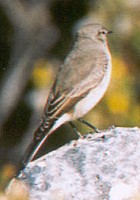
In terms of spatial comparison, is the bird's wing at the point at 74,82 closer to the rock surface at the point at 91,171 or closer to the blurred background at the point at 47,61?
the blurred background at the point at 47,61

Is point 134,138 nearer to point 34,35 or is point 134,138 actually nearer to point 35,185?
point 35,185

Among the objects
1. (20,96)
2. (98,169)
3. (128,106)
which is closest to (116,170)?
(98,169)

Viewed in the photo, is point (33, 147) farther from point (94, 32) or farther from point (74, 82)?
point (94, 32)

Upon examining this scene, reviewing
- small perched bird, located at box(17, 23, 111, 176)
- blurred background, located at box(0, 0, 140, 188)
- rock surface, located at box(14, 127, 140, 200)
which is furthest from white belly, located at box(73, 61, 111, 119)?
rock surface, located at box(14, 127, 140, 200)

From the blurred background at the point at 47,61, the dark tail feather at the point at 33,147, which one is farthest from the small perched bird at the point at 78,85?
the blurred background at the point at 47,61

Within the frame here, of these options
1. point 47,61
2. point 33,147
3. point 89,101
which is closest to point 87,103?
point 89,101
